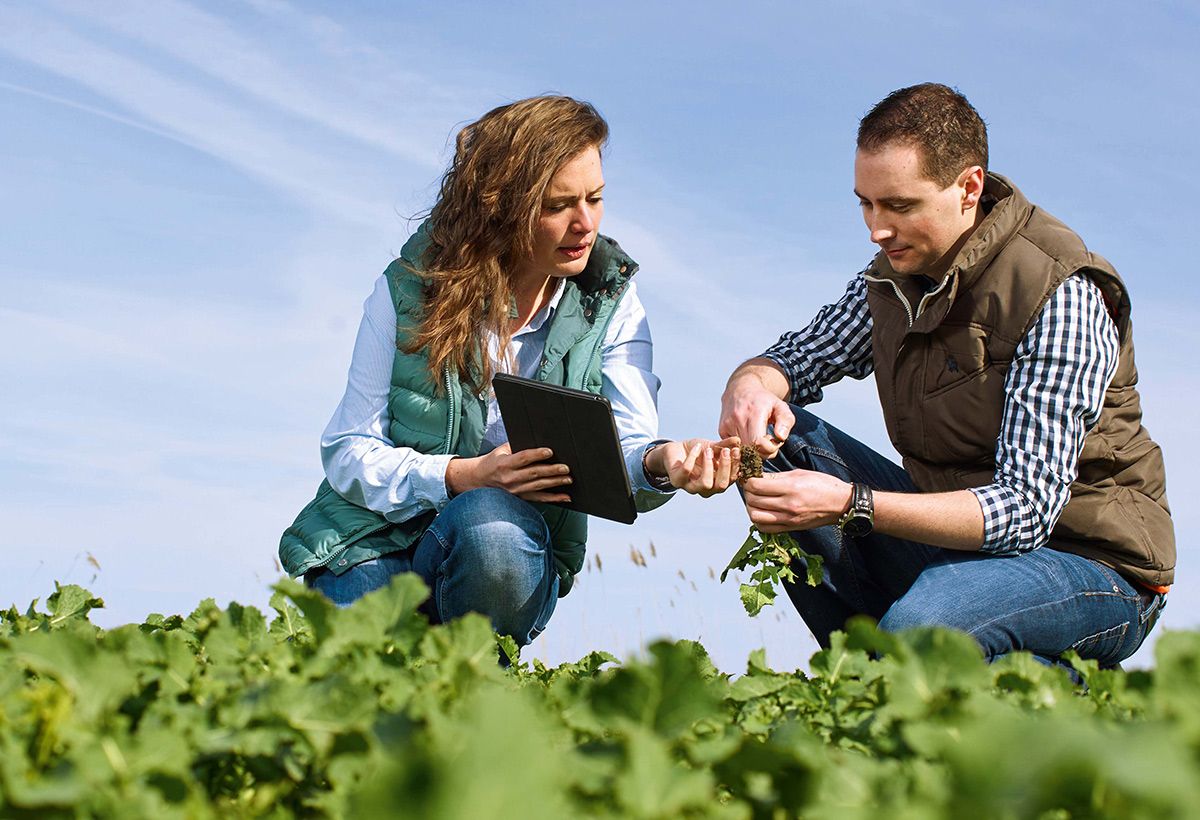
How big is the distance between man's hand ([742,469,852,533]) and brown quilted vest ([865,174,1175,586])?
0.57 meters

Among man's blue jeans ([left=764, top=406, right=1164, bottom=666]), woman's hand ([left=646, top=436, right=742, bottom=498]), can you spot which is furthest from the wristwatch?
woman's hand ([left=646, top=436, right=742, bottom=498])

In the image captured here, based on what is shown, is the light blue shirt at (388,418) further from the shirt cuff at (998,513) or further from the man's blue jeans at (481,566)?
the shirt cuff at (998,513)

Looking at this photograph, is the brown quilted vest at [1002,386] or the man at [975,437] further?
the brown quilted vest at [1002,386]

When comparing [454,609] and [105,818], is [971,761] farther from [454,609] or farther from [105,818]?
[454,609]

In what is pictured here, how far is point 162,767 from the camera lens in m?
1.12

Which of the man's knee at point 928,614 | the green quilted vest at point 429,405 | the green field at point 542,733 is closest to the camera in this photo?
the green field at point 542,733

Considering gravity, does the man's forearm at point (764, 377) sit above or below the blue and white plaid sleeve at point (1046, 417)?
above

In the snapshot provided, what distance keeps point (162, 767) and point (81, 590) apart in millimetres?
1599

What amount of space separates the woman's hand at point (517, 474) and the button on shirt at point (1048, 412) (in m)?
1.31

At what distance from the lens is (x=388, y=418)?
169 inches

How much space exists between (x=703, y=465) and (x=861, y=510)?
498mm

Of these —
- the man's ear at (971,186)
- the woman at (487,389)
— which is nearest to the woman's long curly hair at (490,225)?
the woman at (487,389)

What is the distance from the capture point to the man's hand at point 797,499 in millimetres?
3703

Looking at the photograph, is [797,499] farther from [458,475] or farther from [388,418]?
[388,418]
